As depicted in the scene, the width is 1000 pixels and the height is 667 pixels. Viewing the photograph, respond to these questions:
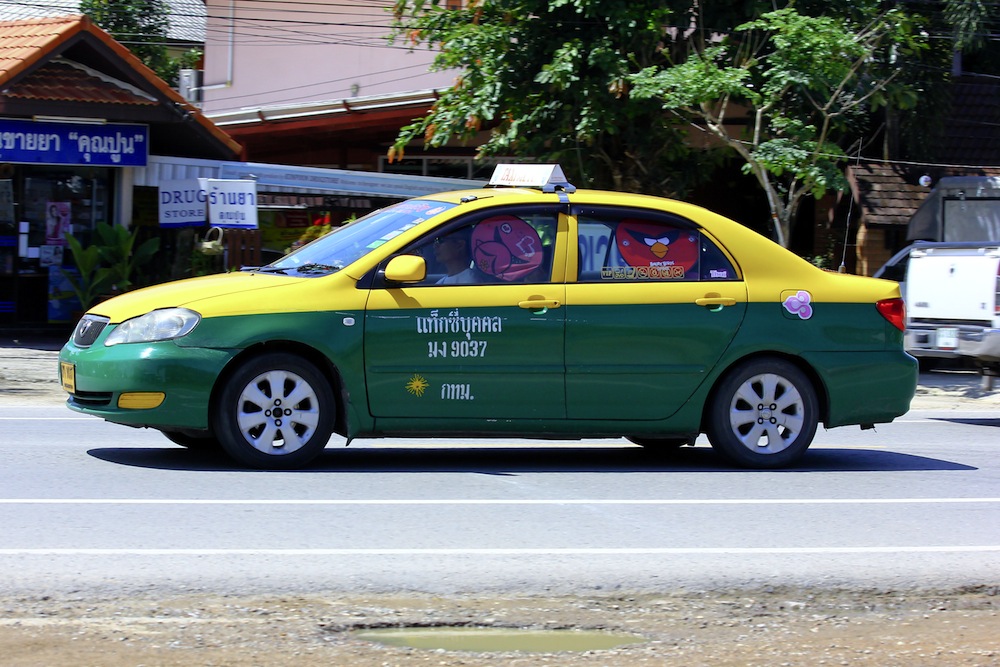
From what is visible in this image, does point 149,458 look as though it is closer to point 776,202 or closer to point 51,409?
point 51,409

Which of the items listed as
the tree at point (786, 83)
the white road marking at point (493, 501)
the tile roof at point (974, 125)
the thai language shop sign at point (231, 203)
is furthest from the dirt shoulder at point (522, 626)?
the tile roof at point (974, 125)

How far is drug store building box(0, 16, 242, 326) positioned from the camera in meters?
16.2

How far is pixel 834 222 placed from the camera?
21828 millimetres

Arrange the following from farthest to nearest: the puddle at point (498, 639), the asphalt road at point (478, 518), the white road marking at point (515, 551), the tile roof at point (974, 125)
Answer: the tile roof at point (974, 125), the white road marking at point (515, 551), the asphalt road at point (478, 518), the puddle at point (498, 639)

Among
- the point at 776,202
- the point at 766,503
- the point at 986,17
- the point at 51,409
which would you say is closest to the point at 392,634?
the point at 766,503

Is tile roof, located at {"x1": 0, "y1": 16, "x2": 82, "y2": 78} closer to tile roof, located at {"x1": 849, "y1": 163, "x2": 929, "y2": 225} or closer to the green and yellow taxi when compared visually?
the green and yellow taxi

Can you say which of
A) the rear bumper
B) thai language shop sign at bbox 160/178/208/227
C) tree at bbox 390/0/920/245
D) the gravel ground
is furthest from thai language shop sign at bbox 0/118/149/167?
the gravel ground

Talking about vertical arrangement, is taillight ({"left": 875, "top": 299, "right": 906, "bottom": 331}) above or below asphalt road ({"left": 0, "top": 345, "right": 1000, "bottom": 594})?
Answer: above

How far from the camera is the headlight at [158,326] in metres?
7.44

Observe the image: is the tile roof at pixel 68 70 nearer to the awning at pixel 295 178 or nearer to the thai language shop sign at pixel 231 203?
the awning at pixel 295 178

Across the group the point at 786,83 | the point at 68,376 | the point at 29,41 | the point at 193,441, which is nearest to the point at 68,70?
the point at 29,41

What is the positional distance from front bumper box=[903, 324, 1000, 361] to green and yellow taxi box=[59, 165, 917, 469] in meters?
4.66

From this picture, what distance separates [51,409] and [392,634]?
7532 mm

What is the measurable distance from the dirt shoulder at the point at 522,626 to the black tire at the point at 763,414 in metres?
2.74
